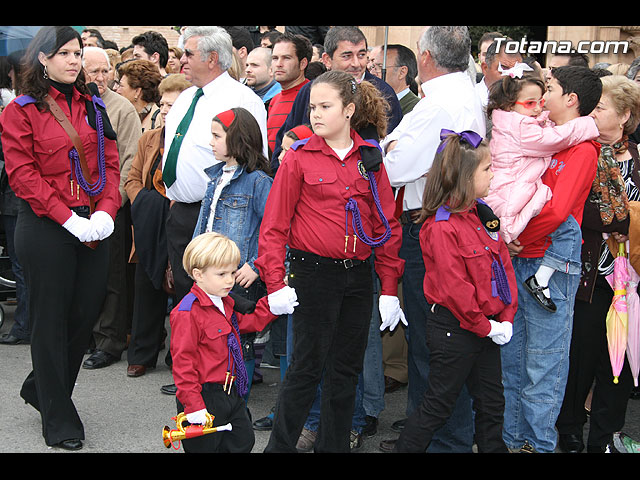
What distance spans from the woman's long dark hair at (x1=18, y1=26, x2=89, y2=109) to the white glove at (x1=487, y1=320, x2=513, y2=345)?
2.68m

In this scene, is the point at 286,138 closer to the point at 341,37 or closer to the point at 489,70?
the point at 341,37

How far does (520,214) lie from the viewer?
430cm

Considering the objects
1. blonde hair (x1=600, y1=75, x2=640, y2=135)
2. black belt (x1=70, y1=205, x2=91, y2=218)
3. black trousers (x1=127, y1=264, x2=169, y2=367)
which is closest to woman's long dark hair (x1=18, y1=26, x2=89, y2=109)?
black belt (x1=70, y1=205, x2=91, y2=218)

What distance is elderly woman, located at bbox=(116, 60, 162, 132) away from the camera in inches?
275

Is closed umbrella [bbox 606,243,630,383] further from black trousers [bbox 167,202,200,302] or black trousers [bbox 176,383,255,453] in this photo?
black trousers [bbox 167,202,200,302]

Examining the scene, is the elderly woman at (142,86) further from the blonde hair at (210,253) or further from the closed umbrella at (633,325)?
the closed umbrella at (633,325)

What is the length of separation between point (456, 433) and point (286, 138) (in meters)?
1.96

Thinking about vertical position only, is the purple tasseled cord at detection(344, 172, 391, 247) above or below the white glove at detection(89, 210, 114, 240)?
above

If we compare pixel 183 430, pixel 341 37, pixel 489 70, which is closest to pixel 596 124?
pixel 489 70

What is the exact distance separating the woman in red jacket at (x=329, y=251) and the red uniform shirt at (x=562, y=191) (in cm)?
76

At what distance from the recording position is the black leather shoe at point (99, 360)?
625cm

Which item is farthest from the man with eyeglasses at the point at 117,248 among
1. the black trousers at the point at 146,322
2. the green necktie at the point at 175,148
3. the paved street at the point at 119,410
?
the green necktie at the point at 175,148

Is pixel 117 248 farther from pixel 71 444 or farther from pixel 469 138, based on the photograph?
pixel 469 138

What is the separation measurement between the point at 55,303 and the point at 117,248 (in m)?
2.07
